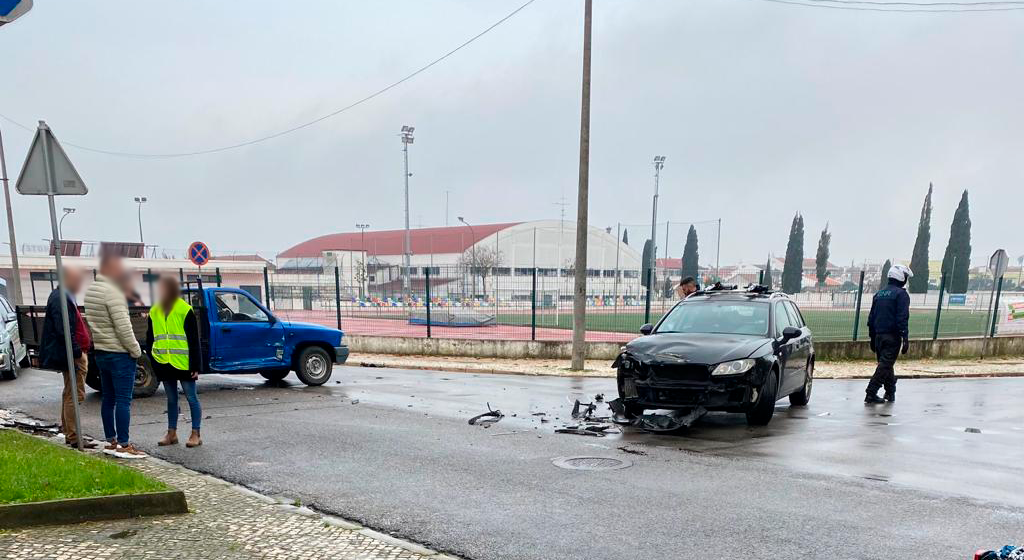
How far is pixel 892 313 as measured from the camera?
10.8 metres

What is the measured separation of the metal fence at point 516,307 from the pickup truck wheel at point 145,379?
9.09 meters

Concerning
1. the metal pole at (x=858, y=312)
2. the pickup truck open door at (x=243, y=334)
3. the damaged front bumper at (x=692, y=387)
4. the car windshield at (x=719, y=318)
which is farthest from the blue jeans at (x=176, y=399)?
the metal pole at (x=858, y=312)

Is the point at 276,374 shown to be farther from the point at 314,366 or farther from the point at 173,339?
the point at 173,339

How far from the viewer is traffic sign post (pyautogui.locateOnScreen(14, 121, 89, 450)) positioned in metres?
6.52

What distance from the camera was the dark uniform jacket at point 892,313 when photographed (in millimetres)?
10695

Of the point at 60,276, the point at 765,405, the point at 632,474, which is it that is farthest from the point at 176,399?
the point at 765,405

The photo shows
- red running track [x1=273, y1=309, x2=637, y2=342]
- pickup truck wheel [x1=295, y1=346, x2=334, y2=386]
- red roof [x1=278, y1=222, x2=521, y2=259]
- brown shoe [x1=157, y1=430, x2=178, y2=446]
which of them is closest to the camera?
brown shoe [x1=157, y1=430, x2=178, y2=446]

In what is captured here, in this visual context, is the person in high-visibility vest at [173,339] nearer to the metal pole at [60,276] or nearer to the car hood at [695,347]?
the metal pole at [60,276]

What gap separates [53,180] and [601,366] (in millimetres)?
12808

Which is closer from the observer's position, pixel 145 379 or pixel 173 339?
pixel 173 339

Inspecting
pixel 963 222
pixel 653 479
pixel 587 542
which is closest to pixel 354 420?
pixel 653 479

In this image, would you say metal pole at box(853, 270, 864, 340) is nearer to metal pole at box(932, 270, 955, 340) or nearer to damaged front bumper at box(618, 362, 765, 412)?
metal pole at box(932, 270, 955, 340)

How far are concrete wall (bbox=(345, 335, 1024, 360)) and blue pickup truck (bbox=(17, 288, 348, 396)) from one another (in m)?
6.41

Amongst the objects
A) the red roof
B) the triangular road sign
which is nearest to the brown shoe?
the triangular road sign
